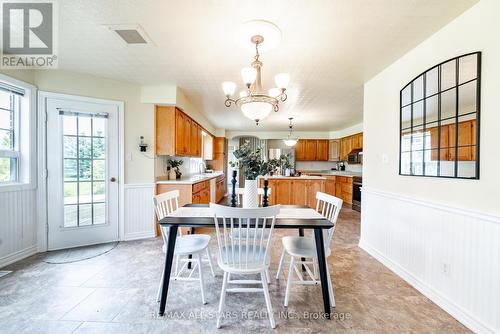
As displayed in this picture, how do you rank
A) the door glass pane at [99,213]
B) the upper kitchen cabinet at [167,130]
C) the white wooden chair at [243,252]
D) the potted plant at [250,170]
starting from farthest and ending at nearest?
1. the upper kitchen cabinet at [167,130]
2. the door glass pane at [99,213]
3. the potted plant at [250,170]
4. the white wooden chair at [243,252]

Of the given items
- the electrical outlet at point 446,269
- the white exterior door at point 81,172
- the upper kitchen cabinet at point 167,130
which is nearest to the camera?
the electrical outlet at point 446,269

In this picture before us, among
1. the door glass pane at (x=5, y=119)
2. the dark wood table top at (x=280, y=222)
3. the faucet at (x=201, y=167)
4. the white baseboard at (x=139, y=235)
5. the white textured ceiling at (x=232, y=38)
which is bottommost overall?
the white baseboard at (x=139, y=235)

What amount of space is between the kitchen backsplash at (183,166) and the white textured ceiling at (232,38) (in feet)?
4.30

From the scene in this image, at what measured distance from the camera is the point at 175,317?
1750 mm

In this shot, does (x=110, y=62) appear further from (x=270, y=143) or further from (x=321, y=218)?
(x=270, y=143)

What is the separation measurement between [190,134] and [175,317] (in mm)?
3327

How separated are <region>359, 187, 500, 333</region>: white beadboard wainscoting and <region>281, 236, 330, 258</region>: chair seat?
101cm

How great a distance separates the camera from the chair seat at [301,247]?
1921mm

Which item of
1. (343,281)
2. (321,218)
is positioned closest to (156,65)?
(321,218)

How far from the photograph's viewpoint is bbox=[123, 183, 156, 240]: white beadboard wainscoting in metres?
3.47

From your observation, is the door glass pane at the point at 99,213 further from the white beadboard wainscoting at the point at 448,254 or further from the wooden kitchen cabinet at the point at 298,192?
the white beadboard wainscoting at the point at 448,254

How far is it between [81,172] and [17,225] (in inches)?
35.6

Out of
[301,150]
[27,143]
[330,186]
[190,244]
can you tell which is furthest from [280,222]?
[301,150]

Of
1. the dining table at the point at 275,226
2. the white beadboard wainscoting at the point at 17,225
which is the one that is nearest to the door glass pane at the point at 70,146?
the white beadboard wainscoting at the point at 17,225
